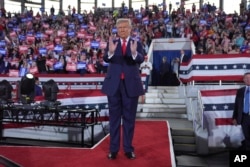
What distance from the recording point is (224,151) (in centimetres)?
747

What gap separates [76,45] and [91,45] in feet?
1.91

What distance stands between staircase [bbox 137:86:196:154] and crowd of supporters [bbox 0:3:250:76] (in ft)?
6.16

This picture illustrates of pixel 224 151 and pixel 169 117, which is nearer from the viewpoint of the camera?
pixel 224 151

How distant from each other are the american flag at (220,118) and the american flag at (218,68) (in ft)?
6.24

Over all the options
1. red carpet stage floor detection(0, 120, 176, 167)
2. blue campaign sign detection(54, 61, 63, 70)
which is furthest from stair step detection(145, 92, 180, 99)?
red carpet stage floor detection(0, 120, 176, 167)

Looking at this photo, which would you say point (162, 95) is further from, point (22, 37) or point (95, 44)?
point (22, 37)

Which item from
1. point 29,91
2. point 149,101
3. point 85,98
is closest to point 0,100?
point 29,91

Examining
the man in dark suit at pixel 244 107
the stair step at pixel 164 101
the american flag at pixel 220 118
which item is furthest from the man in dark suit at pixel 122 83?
the stair step at pixel 164 101

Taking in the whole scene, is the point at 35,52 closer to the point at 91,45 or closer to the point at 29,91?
the point at 91,45

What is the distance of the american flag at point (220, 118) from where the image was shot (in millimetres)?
7410

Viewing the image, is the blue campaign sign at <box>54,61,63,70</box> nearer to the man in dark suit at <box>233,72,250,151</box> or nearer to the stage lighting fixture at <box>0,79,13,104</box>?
the stage lighting fixture at <box>0,79,13,104</box>

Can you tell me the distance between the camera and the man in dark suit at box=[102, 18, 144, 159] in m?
3.74

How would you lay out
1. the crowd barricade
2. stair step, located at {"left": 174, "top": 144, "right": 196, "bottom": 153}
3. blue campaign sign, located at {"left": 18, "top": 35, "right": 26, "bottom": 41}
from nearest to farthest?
stair step, located at {"left": 174, "top": 144, "right": 196, "bottom": 153}
the crowd barricade
blue campaign sign, located at {"left": 18, "top": 35, "right": 26, "bottom": 41}

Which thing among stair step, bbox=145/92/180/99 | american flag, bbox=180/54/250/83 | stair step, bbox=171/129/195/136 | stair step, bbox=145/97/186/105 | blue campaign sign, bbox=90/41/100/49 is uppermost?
blue campaign sign, bbox=90/41/100/49
